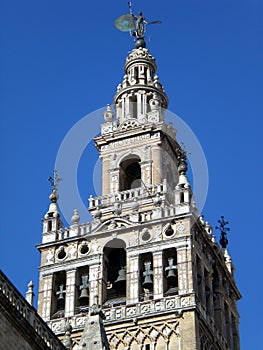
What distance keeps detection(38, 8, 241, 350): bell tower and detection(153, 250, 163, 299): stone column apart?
5 cm

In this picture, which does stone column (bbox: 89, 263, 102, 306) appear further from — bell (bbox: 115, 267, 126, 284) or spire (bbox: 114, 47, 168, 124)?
spire (bbox: 114, 47, 168, 124)

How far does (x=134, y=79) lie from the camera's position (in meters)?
58.0

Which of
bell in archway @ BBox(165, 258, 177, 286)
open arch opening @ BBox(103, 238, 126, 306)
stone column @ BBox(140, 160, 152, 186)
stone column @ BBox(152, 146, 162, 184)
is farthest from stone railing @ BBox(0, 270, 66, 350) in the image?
stone column @ BBox(152, 146, 162, 184)

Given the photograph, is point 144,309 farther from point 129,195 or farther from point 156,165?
point 156,165

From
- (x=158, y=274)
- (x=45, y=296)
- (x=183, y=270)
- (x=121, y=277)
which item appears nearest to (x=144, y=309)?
(x=158, y=274)

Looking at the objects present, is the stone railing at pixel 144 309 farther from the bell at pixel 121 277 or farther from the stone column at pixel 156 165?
the stone column at pixel 156 165

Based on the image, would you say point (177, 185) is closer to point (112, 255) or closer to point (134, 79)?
point (112, 255)

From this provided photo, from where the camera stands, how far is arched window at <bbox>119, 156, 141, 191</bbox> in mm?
53688

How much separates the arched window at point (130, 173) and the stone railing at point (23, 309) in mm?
24685

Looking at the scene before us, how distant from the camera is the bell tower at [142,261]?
1784 inches

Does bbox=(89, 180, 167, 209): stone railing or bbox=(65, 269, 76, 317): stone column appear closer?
bbox=(65, 269, 76, 317): stone column

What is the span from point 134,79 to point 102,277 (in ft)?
47.9

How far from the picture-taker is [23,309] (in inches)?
1085

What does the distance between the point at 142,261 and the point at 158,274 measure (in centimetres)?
137
